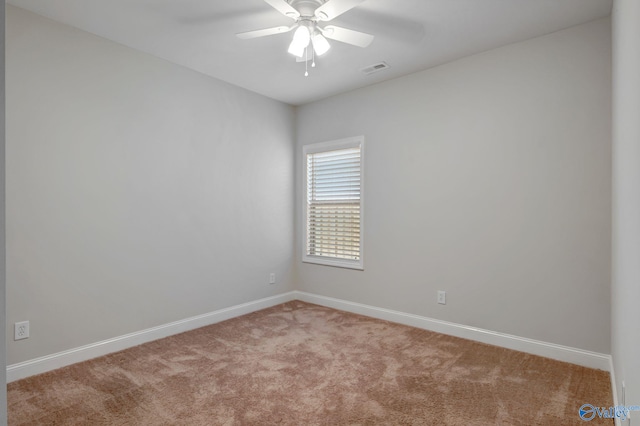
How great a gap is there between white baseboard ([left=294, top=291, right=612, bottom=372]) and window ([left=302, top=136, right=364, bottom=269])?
1.62 feet

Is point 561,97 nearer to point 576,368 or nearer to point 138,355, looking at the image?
point 576,368

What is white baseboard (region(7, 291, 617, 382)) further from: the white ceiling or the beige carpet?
the white ceiling

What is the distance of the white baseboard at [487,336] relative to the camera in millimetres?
2666

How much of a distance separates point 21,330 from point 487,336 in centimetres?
372

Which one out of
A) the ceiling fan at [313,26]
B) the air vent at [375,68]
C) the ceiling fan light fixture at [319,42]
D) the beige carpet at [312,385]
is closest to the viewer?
the beige carpet at [312,385]

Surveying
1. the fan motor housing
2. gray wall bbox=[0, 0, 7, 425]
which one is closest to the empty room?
the fan motor housing

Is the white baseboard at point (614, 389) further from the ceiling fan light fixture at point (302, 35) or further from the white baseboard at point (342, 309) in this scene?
the ceiling fan light fixture at point (302, 35)

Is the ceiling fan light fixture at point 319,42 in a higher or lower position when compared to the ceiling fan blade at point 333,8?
lower

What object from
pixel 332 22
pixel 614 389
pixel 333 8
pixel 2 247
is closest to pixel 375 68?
pixel 332 22

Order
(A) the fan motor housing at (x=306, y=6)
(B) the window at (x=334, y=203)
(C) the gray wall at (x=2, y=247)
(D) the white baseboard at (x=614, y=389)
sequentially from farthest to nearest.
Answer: (B) the window at (x=334, y=203) → (A) the fan motor housing at (x=306, y=6) → (D) the white baseboard at (x=614, y=389) → (C) the gray wall at (x=2, y=247)

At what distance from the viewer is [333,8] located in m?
2.16

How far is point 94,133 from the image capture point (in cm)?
288

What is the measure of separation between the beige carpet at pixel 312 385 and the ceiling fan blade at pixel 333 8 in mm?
2443

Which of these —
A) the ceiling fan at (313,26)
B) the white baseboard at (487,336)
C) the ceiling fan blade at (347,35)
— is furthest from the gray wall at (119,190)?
the ceiling fan blade at (347,35)
